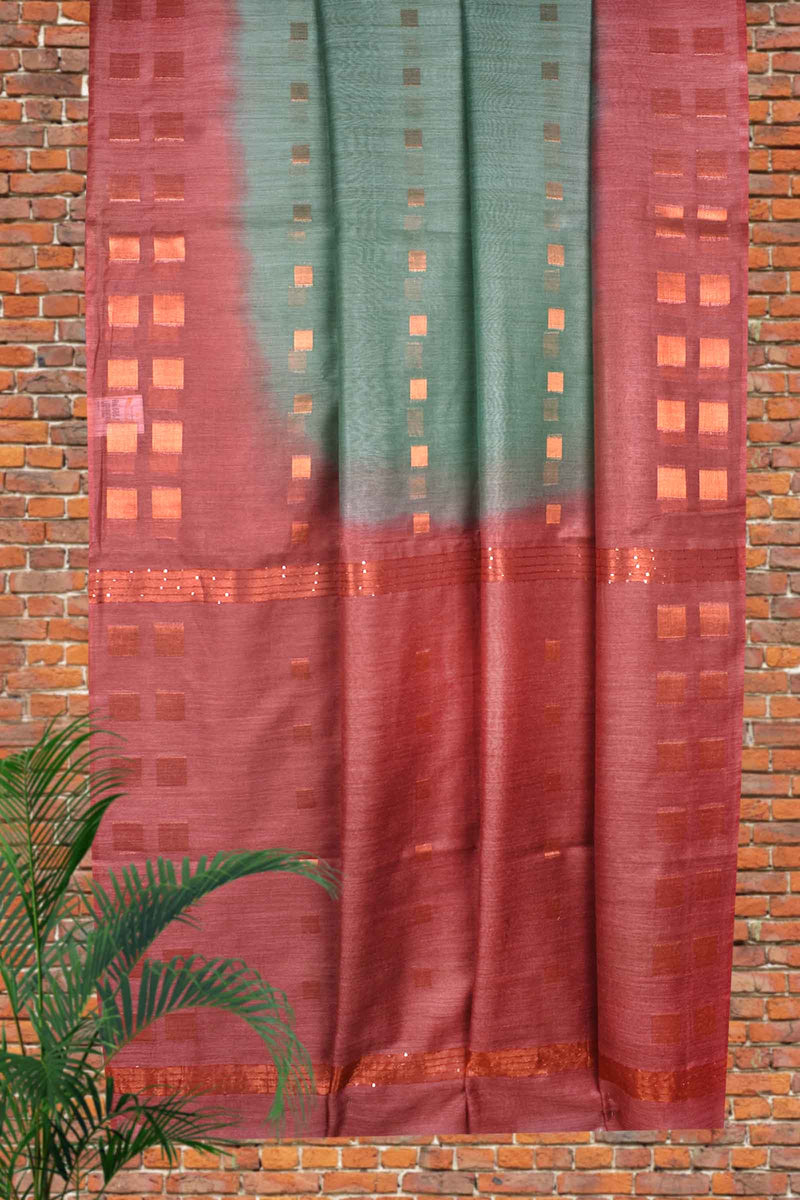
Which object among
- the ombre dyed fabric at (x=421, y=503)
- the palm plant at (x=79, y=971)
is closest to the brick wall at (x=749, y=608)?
the ombre dyed fabric at (x=421, y=503)

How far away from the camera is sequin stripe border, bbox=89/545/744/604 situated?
6.76 ft

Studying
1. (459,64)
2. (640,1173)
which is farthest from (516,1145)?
(459,64)

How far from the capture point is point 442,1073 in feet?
7.03

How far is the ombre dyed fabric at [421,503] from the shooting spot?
205cm

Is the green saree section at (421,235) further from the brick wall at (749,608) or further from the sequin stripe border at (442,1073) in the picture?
the sequin stripe border at (442,1073)

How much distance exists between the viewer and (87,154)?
83.1 inches

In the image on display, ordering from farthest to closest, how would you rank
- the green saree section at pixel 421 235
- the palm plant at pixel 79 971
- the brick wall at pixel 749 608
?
1. the brick wall at pixel 749 608
2. the green saree section at pixel 421 235
3. the palm plant at pixel 79 971

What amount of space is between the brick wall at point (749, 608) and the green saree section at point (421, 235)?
16.6 inches

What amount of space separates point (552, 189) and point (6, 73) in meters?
1.16

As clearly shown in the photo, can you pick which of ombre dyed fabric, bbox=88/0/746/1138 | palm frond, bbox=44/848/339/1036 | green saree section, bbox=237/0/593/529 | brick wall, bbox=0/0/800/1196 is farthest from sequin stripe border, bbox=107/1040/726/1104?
green saree section, bbox=237/0/593/529

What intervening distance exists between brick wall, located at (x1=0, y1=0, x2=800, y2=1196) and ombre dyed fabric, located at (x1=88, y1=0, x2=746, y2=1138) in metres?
0.13

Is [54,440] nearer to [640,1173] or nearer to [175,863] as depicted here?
[175,863]

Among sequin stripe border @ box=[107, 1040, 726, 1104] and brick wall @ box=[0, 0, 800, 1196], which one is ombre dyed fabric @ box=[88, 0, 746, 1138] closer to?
sequin stripe border @ box=[107, 1040, 726, 1104]

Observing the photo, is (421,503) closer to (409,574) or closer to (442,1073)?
(409,574)
